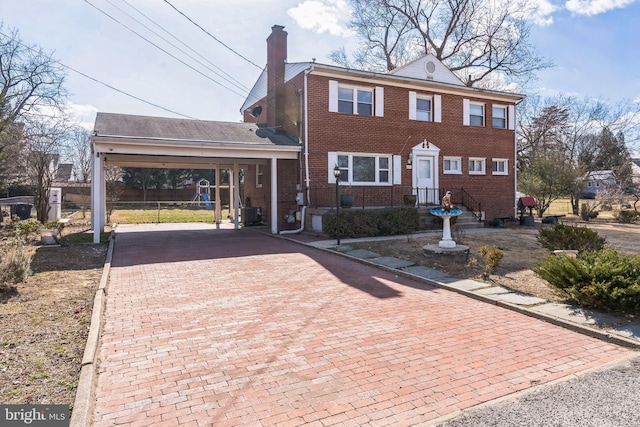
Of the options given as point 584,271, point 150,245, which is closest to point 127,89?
point 150,245

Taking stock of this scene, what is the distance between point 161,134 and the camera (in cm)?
1312

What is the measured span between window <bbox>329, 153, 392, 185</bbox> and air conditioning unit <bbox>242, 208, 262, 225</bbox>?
5054 mm

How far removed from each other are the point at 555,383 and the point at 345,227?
30.6ft

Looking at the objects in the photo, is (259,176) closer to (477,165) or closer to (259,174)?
(259,174)

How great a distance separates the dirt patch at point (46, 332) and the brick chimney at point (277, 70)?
10642 millimetres

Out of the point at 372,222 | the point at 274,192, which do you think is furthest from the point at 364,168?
the point at 274,192

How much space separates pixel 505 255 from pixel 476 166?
10046 mm

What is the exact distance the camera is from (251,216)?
18531 millimetres

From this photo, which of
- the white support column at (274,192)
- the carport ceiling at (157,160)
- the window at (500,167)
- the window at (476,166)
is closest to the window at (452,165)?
the window at (476,166)

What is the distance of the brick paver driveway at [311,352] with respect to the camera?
3.16 metres

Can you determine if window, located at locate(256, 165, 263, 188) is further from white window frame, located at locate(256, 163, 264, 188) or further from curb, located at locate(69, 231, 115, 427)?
curb, located at locate(69, 231, 115, 427)

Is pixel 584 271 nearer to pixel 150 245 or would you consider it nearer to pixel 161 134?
pixel 150 245

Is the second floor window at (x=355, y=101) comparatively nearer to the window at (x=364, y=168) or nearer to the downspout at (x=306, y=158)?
the downspout at (x=306, y=158)

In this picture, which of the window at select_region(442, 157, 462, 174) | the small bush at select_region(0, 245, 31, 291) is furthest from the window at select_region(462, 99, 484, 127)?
the small bush at select_region(0, 245, 31, 291)
